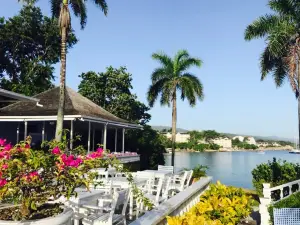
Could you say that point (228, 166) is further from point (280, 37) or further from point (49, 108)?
point (280, 37)

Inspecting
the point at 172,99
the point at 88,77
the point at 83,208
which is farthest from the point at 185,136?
the point at 83,208

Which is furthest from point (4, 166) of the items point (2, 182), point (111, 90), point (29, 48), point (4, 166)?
point (29, 48)

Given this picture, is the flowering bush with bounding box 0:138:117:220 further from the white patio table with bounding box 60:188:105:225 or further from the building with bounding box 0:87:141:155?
the building with bounding box 0:87:141:155

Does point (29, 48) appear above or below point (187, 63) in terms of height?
above

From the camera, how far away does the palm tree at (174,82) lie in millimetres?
22969

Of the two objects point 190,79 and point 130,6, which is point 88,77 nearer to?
point 190,79

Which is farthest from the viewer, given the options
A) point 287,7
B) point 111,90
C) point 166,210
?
point 111,90

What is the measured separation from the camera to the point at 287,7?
54.3ft

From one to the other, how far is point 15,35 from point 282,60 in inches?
1202

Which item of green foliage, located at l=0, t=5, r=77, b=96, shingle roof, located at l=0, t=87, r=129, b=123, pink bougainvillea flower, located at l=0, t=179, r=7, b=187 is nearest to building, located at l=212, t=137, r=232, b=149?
green foliage, located at l=0, t=5, r=77, b=96

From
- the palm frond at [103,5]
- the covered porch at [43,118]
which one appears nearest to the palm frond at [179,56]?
A: the covered porch at [43,118]

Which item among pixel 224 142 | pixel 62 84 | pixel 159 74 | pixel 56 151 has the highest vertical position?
pixel 159 74

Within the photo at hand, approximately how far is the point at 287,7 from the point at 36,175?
1701cm

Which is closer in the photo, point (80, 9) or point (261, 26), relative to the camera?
point (80, 9)
